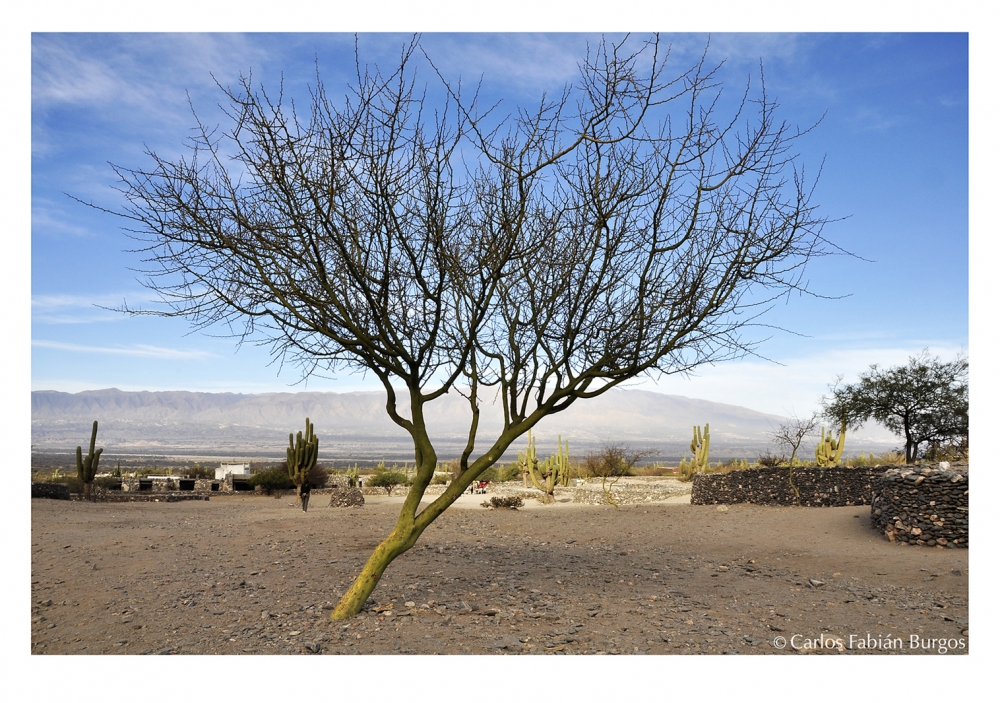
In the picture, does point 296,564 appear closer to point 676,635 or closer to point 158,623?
point 158,623

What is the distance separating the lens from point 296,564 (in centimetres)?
907

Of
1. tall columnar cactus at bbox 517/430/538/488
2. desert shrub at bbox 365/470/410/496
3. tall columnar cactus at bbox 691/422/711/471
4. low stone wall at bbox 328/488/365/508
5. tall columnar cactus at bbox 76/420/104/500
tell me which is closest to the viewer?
low stone wall at bbox 328/488/365/508

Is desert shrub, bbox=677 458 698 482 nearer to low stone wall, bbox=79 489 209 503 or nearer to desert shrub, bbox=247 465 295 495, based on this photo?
desert shrub, bbox=247 465 295 495

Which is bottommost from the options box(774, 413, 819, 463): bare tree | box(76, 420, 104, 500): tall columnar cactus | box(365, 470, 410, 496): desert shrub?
box(365, 470, 410, 496): desert shrub

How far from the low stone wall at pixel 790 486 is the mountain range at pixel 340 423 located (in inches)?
2467

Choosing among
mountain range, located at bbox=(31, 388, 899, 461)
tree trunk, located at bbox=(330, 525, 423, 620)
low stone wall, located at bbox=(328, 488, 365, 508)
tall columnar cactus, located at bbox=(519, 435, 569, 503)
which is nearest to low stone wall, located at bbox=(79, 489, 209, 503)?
low stone wall, located at bbox=(328, 488, 365, 508)

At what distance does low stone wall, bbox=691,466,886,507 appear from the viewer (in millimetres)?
15875

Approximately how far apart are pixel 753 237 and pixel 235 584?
7.02m

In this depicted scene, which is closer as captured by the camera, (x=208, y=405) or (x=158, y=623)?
(x=158, y=623)

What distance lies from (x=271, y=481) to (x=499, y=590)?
71.3 ft

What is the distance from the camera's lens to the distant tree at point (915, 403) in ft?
93.6

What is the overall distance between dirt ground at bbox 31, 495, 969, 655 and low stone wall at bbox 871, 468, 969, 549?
0.32 metres

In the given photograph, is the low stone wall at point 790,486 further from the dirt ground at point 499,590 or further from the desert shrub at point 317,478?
the desert shrub at point 317,478
